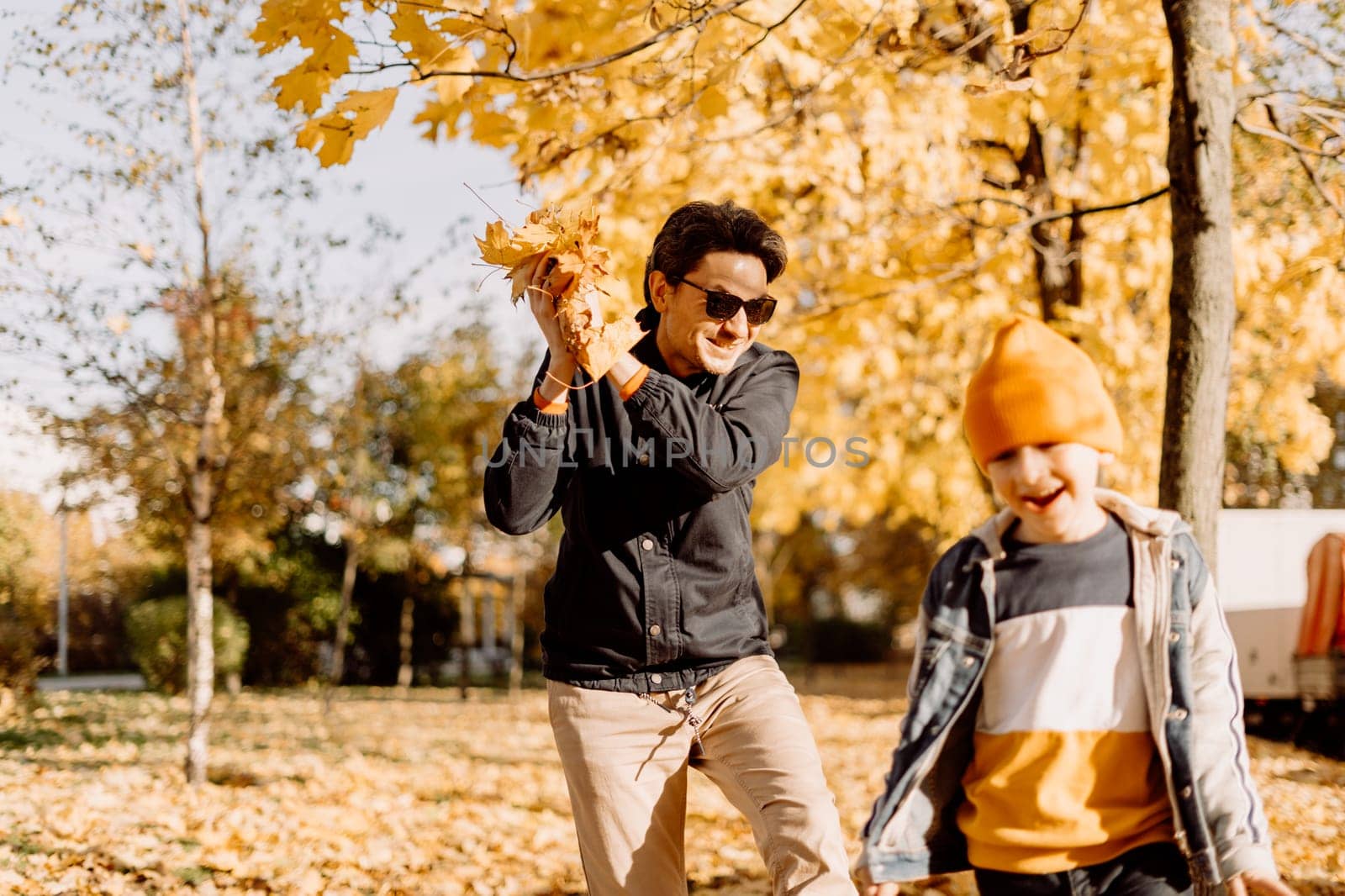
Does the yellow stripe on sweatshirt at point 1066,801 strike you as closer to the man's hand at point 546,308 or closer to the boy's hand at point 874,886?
the boy's hand at point 874,886

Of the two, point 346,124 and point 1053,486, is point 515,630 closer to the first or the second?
point 346,124

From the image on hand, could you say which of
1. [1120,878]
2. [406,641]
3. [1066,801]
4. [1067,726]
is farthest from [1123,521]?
[406,641]

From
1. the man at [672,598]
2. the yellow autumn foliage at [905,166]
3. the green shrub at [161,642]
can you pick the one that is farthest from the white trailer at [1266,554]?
the green shrub at [161,642]

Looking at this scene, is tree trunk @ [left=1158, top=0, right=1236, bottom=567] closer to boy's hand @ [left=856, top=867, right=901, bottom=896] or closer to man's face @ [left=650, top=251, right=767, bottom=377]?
man's face @ [left=650, top=251, right=767, bottom=377]

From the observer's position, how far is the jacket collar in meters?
2.17

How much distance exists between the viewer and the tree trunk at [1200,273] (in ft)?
12.9

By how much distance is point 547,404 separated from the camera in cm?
248

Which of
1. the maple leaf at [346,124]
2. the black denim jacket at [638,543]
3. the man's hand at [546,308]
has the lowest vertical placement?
the black denim jacket at [638,543]

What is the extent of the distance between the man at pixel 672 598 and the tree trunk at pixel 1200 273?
1868mm

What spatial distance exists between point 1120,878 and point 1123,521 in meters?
0.67

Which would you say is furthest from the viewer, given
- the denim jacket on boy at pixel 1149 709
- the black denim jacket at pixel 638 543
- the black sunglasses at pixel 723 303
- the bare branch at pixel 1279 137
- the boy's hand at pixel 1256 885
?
the bare branch at pixel 1279 137

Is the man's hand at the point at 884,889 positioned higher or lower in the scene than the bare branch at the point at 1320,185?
lower

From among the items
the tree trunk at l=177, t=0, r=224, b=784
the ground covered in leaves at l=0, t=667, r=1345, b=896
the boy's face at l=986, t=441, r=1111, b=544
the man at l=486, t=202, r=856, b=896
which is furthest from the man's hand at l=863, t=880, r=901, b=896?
the tree trunk at l=177, t=0, r=224, b=784

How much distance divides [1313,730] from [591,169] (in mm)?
8113
